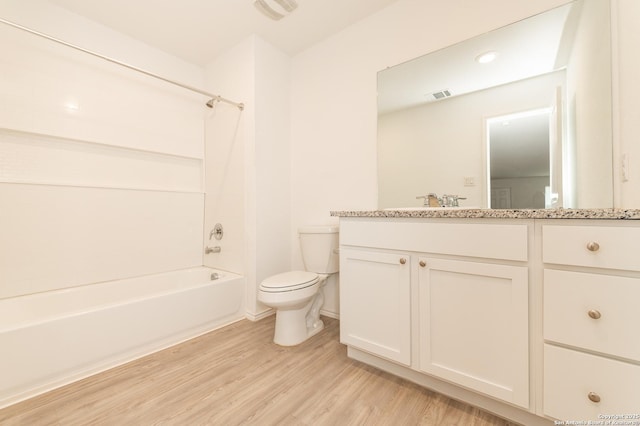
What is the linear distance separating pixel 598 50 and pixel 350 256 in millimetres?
1580

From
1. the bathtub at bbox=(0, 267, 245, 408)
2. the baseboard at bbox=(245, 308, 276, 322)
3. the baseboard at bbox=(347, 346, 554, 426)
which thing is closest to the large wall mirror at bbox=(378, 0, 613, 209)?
the baseboard at bbox=(347, 346, 554, 426)

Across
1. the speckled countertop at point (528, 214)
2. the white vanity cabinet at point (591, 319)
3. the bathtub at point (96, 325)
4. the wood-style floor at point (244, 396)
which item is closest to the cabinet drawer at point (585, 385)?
the white vanity cabinet at point (591, 319)

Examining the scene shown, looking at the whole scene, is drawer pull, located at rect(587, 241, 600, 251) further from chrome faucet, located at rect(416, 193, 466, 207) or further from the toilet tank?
the toilet tank

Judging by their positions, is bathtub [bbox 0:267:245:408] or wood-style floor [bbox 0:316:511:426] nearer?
wood-style floor [bbox 0:316:511:426]

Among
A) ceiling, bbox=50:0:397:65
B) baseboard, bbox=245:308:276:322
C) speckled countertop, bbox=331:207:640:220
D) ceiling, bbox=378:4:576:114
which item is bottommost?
baseboard, bbox=245:308:276:322

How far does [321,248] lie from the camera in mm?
1988

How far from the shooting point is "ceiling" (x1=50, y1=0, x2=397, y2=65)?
1.88 m

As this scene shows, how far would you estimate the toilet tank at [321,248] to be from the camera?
1974 millimetres

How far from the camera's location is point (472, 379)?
3.61 ft

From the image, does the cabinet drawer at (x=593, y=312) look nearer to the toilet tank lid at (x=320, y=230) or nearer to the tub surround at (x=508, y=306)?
the tub surround at (x=508, y=306)

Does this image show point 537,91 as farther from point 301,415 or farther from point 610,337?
point 301,415

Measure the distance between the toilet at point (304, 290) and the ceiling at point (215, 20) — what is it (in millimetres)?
1662

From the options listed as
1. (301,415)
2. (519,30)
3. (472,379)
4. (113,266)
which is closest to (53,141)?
(113,266)

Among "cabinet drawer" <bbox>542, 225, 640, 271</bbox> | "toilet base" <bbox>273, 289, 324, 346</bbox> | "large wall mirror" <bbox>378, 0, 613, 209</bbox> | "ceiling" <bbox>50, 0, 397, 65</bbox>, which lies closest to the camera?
"cabinet drawer" <bbox>542, 225, 640, 271</bbox>
